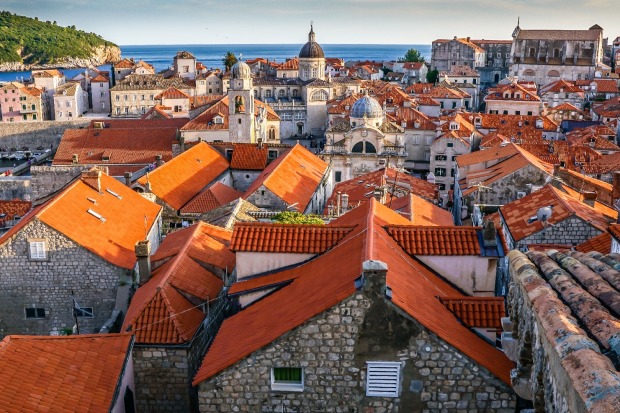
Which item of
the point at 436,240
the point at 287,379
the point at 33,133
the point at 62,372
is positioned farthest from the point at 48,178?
the point at 33,133

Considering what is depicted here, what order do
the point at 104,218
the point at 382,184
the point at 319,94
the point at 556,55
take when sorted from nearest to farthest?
the point at 104,218 < the point at 382,184 < the point at 319,94 < the point at 556,55

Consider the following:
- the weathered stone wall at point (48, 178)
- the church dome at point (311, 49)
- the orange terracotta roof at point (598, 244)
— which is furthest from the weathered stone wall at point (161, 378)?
the church dome at point (311, 49)

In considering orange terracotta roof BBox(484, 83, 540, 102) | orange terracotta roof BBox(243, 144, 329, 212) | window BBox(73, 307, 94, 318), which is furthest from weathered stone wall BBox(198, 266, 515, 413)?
orange terracotta roof BBox(484, 83, 540, 102)

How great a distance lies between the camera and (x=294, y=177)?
125ft

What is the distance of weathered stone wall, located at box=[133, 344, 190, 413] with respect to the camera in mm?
15508

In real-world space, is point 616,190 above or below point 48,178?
above

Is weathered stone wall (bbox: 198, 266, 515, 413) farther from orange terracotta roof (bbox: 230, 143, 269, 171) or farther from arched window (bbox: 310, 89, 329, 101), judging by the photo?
arched window (bbox: 310, 89, 329, 101)

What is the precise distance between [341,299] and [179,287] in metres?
8.47

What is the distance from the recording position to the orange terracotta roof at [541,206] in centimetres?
2156

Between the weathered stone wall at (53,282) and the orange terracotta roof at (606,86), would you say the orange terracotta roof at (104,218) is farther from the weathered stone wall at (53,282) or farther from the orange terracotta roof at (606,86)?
the orange terracotta roof at (606,86)

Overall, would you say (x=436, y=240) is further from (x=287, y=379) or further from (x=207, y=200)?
(x=207, y=200)

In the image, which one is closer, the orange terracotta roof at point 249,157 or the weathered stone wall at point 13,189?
the orange terracotta roof at point 249,157

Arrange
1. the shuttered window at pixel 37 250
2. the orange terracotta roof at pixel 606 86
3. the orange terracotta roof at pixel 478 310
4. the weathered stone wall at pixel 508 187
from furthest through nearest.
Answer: the orange terracotta roof at pixel 606 86
the weathered stone wall at pixel 508 187
the shuttered window at pixel 37 250
the orange terracotta roof at pixel 478 310

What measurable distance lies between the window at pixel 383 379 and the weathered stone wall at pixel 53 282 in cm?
Result: 1234
